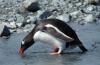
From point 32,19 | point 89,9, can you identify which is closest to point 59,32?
point 32,19

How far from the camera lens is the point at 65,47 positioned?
11.1 meters

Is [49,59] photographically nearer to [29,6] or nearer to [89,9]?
[29,6]

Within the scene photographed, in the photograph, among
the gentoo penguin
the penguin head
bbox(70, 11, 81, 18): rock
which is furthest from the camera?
bbox(70, 11, 81, 18): rock

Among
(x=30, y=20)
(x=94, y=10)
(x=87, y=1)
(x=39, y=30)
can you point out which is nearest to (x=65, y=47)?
(x=39, y=30)

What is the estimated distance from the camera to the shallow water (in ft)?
33.6

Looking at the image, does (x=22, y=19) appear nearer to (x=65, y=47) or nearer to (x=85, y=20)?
(x=85, y=20)

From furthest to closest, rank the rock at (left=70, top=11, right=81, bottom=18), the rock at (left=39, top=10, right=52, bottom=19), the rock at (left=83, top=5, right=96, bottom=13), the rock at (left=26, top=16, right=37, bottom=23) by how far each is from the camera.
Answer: the rock at (left=83, top=5, right=96, bottom=13) < the rock at (left=70, top=11, right=81, bottom=18) < the rock at (left=39, top=10, right=52, bottom=19) < the rock at (left=26, top=16, right=37, bottom=23)

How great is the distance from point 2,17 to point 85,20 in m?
2.60

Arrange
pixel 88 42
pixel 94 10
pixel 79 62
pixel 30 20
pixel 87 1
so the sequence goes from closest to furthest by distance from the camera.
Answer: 1. pixel 79 62
2. pixel 88 42
3. pixel 30 20
4. pixel 94 10
5. pixel 87 1

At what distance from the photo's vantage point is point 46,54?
1112 cm

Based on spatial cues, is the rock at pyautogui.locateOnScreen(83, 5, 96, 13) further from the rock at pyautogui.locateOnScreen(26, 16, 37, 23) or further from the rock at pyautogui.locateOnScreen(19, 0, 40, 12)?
the rock at pyautogui.locateOnScreen(26, 16, 37, 23)

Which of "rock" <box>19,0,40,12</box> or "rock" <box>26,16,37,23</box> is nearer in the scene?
"rock" <box>26,16,37,23</box>

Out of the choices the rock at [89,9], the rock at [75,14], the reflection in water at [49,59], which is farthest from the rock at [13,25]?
the reflection in water at [49,59]

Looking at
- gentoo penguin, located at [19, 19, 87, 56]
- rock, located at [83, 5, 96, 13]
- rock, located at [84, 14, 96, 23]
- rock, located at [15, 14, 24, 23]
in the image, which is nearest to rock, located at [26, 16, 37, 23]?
rock, located at [15, 14, 24, 23]
